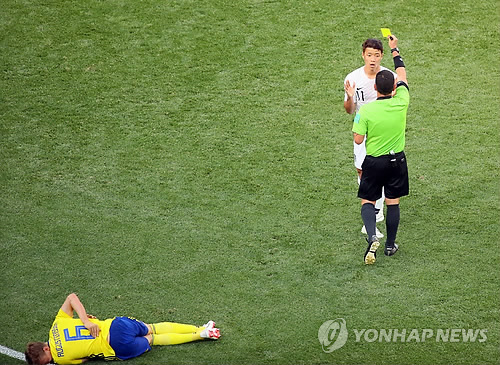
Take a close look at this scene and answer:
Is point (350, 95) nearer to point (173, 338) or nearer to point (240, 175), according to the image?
point (240, 175)

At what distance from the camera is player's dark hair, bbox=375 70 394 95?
7.48 m

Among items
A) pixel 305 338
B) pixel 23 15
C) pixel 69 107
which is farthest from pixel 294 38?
pixel 305 338

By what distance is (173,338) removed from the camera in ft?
22.9

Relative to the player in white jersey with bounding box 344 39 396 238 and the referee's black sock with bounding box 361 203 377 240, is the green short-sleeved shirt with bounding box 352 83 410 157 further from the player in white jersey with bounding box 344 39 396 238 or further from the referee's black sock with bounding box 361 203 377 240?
the referee's black sock with bounding box 361 203 377 240

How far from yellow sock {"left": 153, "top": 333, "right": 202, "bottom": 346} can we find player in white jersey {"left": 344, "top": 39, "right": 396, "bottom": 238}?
7.96 feet

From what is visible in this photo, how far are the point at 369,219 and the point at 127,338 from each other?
8.66ft

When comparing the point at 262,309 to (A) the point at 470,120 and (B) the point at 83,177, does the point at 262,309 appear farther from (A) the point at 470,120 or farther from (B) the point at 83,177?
(A) the point at 470,120

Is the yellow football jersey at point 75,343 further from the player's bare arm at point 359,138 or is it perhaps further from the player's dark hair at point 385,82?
the player's dark hair at point 385,82

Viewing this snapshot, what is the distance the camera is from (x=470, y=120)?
10.4 meters

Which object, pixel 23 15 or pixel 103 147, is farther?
pixel 23 15

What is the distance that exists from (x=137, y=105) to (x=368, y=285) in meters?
4.82
